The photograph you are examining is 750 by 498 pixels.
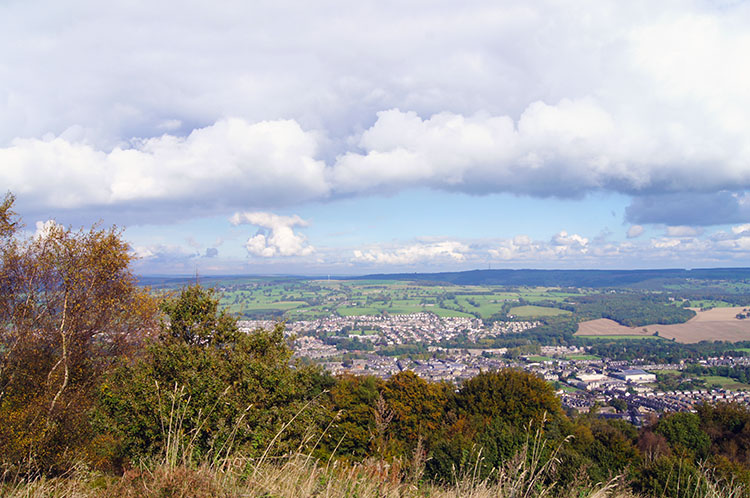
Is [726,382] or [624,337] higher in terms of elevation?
[726,382]

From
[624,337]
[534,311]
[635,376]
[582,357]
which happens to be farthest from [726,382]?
[534,311]

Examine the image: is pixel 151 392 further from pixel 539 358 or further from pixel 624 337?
pixel 624 337

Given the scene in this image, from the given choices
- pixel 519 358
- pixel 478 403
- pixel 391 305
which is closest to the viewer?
pixel 478 403

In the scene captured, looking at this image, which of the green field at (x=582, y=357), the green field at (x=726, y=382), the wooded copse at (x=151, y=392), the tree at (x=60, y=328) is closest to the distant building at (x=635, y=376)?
the green field at (x=726, y=382)

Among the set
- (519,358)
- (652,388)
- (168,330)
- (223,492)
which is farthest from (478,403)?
(519,358)

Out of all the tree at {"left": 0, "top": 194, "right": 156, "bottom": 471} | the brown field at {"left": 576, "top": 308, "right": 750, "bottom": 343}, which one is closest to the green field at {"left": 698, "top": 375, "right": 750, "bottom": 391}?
the brown field at {"left": 576, "top": 308, "right": 750, "bottom": 343}

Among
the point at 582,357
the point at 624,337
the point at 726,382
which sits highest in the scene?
the point at 726,382

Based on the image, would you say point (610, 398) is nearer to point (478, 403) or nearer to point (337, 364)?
point (478, 403)
